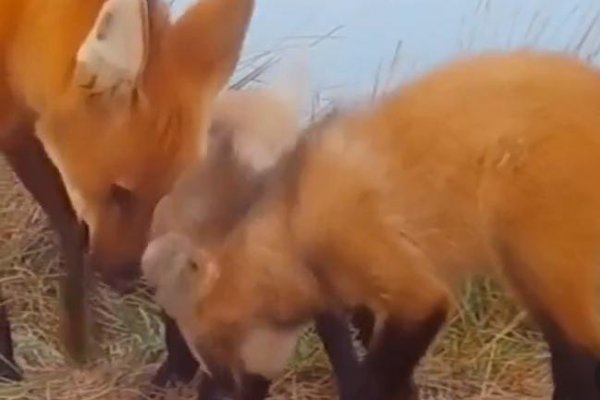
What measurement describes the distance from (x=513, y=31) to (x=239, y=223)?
0.90 meters

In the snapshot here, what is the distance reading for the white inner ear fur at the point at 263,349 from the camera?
5.81 ft

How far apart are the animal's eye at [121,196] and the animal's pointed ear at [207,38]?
0.50 feet

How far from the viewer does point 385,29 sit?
8.54 feet

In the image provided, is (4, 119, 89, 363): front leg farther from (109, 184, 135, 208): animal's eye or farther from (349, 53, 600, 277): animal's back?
(349, 53, 600, 277): animal's back

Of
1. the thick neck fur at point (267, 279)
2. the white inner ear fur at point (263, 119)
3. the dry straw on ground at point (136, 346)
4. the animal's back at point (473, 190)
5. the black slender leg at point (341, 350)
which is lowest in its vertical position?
the dry straw on ground at point (136, 346)

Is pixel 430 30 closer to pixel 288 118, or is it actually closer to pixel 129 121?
pixel 288 118

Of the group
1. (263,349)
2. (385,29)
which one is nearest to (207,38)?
(263,349)

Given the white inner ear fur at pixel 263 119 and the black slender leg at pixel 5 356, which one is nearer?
the white inner ear fur at pixel 263 119

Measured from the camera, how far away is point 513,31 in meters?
2.53

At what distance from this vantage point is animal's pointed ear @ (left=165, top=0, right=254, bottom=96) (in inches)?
69.1

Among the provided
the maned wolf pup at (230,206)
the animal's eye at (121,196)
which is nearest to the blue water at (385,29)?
the maned wolf pup at (230,206)

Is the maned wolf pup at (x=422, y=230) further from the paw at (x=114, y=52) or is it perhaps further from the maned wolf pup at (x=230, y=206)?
the paw at (x=114, y=52)

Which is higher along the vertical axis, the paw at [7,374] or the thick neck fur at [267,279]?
the thick neck fur at [267,279]

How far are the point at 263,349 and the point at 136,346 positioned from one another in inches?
15.9
